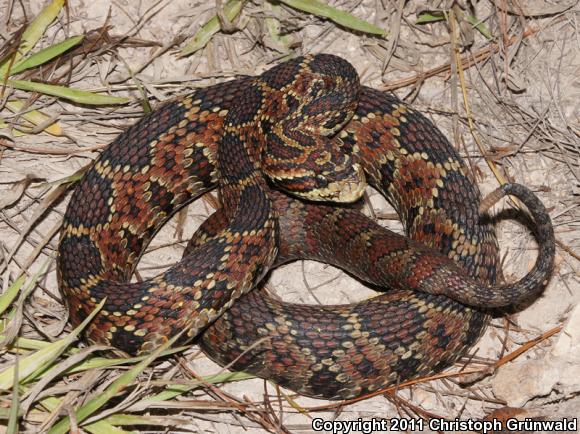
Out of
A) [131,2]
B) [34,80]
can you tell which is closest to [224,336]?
[34,80]

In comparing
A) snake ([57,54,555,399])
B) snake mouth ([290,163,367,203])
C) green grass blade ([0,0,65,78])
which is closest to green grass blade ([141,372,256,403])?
snake ([57,54,555,399])

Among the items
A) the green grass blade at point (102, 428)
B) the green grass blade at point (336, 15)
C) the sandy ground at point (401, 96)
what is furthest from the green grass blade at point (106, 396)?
the green grass blade at point (336, 15)

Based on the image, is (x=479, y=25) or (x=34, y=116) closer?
(x=34, y=116)

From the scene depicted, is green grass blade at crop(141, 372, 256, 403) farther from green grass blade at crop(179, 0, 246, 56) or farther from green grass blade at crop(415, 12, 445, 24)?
green grass blade at crop(415, 12, 445, 24)

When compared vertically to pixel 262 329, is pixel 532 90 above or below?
above

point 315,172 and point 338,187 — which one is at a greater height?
point 315,172

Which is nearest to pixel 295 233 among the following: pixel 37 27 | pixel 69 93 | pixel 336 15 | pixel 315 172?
pixel 315 172

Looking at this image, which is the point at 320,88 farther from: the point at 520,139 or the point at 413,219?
the point at 520,139

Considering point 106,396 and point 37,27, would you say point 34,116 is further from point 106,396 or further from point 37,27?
point 106,396
